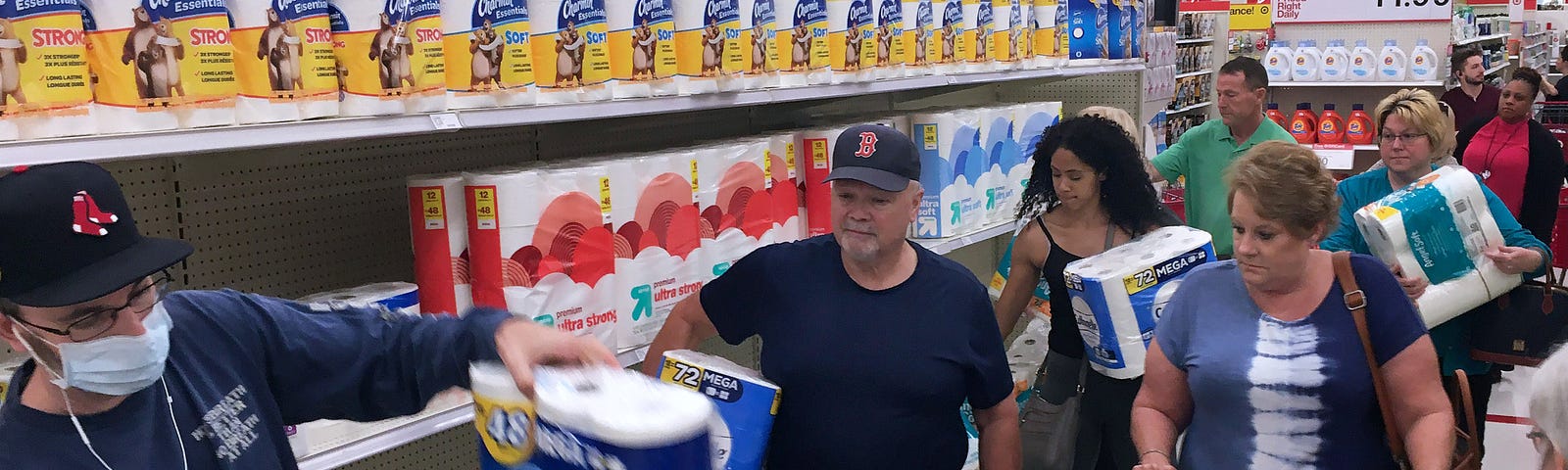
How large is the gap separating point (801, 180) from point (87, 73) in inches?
72.9

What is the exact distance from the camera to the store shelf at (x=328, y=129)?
1.62m

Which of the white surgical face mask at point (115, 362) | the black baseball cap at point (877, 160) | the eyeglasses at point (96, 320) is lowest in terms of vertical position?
the white surgical face mask at point (115, 362)

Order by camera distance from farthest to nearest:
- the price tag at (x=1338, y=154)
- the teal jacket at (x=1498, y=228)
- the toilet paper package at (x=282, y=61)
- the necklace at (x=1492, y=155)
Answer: the price tag at (x=1338, y=154), the necklace at (x=1492, y=155), the teal jacket at (x=1498, y=228), the toilet paper package at (x=282, y=61)

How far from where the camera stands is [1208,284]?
8.20ft

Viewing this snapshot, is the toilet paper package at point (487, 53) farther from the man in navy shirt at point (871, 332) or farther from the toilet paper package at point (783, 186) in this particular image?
the toilet paper package at point (783, 186)

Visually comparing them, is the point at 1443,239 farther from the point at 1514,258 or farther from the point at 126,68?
the point at 126,68

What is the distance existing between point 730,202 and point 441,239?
30.7 inches

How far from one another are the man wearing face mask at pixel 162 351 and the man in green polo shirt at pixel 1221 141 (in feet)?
11.7

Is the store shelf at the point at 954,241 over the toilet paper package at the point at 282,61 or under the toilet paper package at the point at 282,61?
under

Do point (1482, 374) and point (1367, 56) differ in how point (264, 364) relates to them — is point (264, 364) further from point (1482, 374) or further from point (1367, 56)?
point (1367, 56)

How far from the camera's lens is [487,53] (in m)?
2.21

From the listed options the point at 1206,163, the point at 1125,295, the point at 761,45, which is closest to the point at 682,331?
the point at 761,45

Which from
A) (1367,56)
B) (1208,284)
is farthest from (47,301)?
(1367,56)

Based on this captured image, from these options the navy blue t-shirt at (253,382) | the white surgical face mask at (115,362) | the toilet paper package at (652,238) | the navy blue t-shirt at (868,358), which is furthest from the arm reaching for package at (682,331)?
the white surgical face mask at (115,362)
